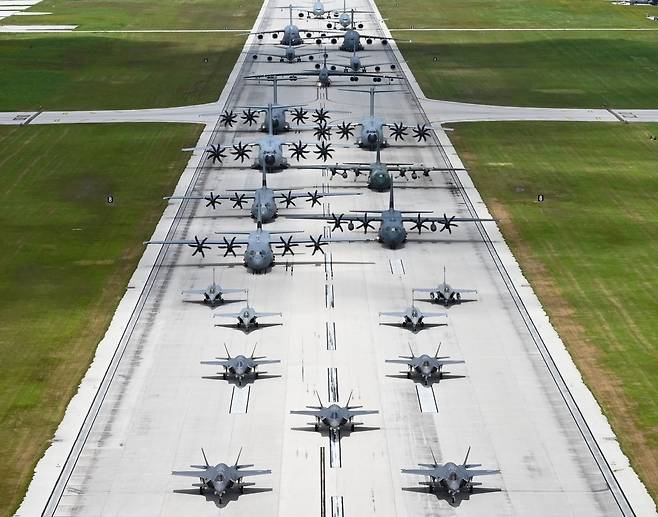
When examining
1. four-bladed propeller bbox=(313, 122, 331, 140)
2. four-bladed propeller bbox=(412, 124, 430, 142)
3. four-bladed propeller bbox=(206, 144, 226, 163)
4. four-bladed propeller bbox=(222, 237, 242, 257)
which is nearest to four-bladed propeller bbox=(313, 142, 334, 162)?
four-bladed propeller bbox=(313, 122, 331, 140)

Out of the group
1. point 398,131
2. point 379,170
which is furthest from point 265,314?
point 398,131

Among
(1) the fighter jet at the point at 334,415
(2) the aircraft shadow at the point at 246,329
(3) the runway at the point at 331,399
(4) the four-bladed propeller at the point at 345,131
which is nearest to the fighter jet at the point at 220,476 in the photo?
(3) the runway at the point at 331,399

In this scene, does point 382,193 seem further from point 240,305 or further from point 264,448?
point 264,448

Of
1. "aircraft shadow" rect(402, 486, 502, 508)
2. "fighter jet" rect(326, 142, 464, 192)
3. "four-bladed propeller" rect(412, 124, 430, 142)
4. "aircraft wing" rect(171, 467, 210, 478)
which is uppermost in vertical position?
"four-bladed propeller" rect(412, 124, 430, 142)

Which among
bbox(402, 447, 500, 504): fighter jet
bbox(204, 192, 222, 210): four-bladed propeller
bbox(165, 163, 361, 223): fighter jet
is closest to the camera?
bbox(402, 447, 500, 504): fighter jet

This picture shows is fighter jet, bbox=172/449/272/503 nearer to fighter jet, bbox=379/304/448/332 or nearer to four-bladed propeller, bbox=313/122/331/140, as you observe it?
fighter jet, bbox=379/304/448/332

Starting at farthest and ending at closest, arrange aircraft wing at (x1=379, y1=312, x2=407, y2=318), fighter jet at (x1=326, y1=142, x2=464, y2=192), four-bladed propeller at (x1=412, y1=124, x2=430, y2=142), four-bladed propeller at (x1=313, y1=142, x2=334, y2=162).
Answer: four-bladed propeller at (x1=412, y1=124, x2=430, y2=142) < four-bladed propeller at (x1=313, y1=142, x2=334, y2=162) < fighter jet at (x1=326, y1=142, x2=464, y2=192) < aircraft wing at (x1=379, y1=312, x2=407, y2=318)

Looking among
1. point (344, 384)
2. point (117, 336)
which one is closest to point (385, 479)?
point (344, 384)
